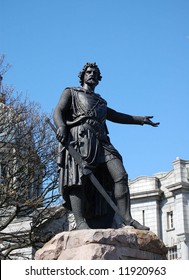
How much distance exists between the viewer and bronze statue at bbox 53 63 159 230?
725 centimetres

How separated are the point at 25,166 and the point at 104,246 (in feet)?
49.4

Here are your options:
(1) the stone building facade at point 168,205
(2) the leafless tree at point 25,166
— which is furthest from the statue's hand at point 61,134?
(1) the stone building facade at point 168,205

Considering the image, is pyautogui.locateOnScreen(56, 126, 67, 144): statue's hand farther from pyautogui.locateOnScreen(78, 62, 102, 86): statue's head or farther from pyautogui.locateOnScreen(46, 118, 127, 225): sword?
pyautogui.locateOnScreen(78, 62, 102, 86): statue's head

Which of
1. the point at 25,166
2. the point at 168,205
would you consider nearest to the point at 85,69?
the point at 25,166

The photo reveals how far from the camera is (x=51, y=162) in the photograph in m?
21.8

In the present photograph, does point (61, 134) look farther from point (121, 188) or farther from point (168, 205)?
point (168, 205)

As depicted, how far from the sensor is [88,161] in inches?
288

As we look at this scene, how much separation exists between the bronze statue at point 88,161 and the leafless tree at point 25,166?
1273cm

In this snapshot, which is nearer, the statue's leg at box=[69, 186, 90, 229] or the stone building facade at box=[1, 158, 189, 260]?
the statue's leg at box=[69, 186, 90, 229]

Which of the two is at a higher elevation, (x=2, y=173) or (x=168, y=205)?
(x=168, y=205)

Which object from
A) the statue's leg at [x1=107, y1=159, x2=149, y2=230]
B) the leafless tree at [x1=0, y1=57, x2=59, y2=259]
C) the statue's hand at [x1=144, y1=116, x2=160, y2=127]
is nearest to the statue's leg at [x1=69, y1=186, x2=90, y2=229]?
the statue's leg at [x1=107, y1=159, x2=149, y2=230]

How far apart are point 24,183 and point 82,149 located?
45.1 ft

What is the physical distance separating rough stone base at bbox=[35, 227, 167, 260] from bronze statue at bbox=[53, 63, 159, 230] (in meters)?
0.35
